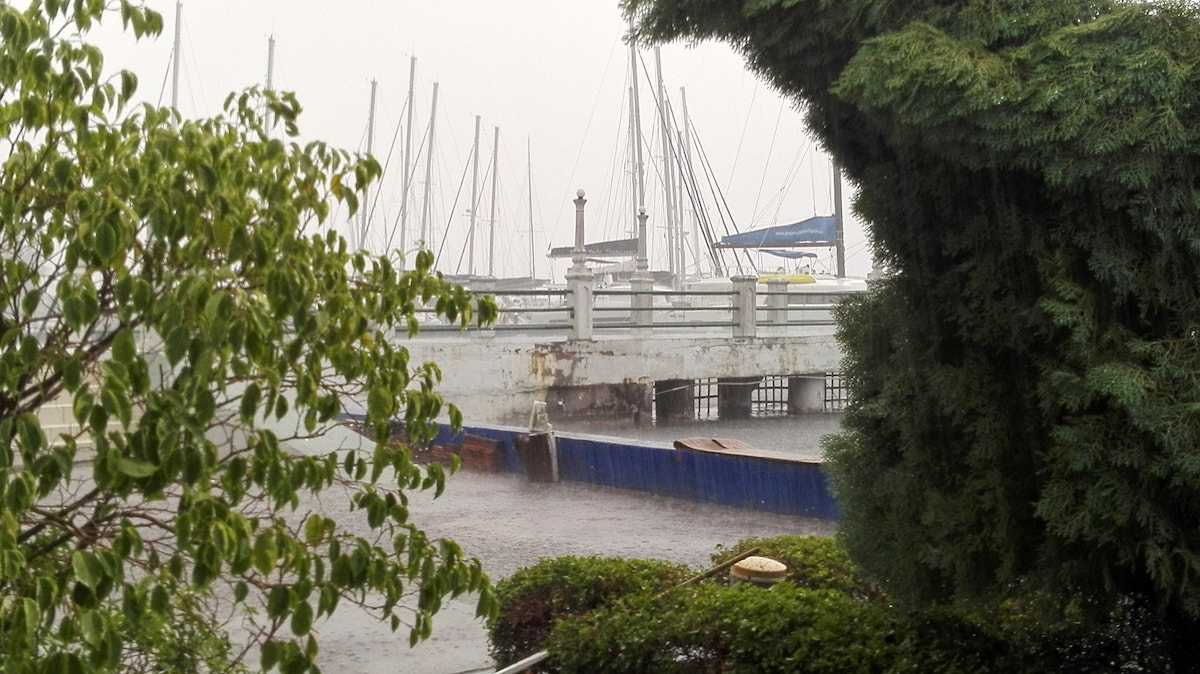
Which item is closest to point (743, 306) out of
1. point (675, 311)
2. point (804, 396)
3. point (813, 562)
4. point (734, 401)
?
point (675, 311)

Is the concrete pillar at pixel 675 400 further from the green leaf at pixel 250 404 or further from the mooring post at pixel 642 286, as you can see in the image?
the green leaf at pixel 250 404

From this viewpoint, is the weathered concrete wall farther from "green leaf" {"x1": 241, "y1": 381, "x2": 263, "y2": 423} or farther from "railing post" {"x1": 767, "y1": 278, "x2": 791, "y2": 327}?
"green leaf" {"x1": 241, "y1": 381, "x2": 263, "y2": 423}

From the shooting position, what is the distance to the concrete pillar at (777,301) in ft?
44.3

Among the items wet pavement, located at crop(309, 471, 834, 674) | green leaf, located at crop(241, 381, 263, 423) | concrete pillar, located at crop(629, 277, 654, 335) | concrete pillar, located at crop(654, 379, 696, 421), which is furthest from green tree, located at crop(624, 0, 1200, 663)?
concrete pillar, located at crop(654, 379, 696, 421)

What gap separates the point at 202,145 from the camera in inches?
67.1

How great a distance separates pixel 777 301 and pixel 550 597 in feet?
34.5

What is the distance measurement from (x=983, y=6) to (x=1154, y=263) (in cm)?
64

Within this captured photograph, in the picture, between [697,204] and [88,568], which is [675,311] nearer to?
[697,204]

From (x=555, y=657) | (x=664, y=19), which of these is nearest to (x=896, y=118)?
(x=664, y=19)

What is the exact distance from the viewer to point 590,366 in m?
11.6

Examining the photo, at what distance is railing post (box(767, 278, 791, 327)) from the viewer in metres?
13.5

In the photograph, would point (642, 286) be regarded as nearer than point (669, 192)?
No

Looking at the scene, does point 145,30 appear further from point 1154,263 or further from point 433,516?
point 433,516

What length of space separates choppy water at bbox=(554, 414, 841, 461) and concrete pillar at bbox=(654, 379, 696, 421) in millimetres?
120
